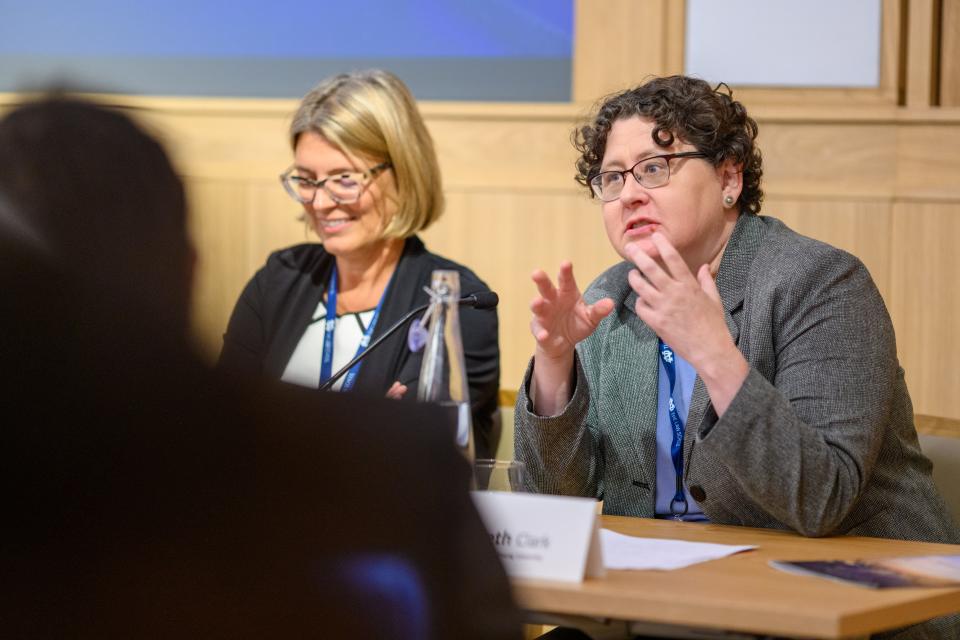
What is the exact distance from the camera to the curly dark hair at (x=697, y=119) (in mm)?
2156

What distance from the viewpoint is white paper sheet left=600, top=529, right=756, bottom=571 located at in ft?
4.52

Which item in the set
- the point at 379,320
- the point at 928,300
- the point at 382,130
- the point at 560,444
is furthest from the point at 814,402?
the point at 928,300

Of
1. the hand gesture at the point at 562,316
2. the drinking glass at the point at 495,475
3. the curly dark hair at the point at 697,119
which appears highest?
the curly dark hair at the point at 697,119

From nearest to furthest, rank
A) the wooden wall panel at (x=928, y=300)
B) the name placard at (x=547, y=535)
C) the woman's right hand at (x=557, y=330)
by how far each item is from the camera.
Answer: the name placard at (x=547, y=535) < the woman's right hand at (x=557, y=330) < the wooden wall panel at (x=928, y=300)

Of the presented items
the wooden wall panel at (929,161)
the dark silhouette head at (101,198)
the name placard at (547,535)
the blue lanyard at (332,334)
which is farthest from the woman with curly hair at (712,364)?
the wooden wall panel at (929,161)

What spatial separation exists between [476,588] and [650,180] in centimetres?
156

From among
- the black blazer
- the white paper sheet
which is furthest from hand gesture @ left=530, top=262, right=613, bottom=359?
the black blazer

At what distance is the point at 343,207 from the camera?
294cm

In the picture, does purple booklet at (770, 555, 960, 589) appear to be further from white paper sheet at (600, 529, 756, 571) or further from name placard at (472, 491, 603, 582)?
name placard at (472, 491, 603, 582)

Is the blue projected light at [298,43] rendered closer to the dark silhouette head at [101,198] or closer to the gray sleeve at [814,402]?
the gray sleeve at [814,402]

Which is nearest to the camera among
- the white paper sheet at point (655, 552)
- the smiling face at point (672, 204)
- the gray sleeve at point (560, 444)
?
the white paper sheet at point (655, 552)

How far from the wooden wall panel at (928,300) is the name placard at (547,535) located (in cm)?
239

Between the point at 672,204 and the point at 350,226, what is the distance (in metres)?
1.04

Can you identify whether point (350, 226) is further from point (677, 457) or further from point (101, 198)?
point (101, 198)
